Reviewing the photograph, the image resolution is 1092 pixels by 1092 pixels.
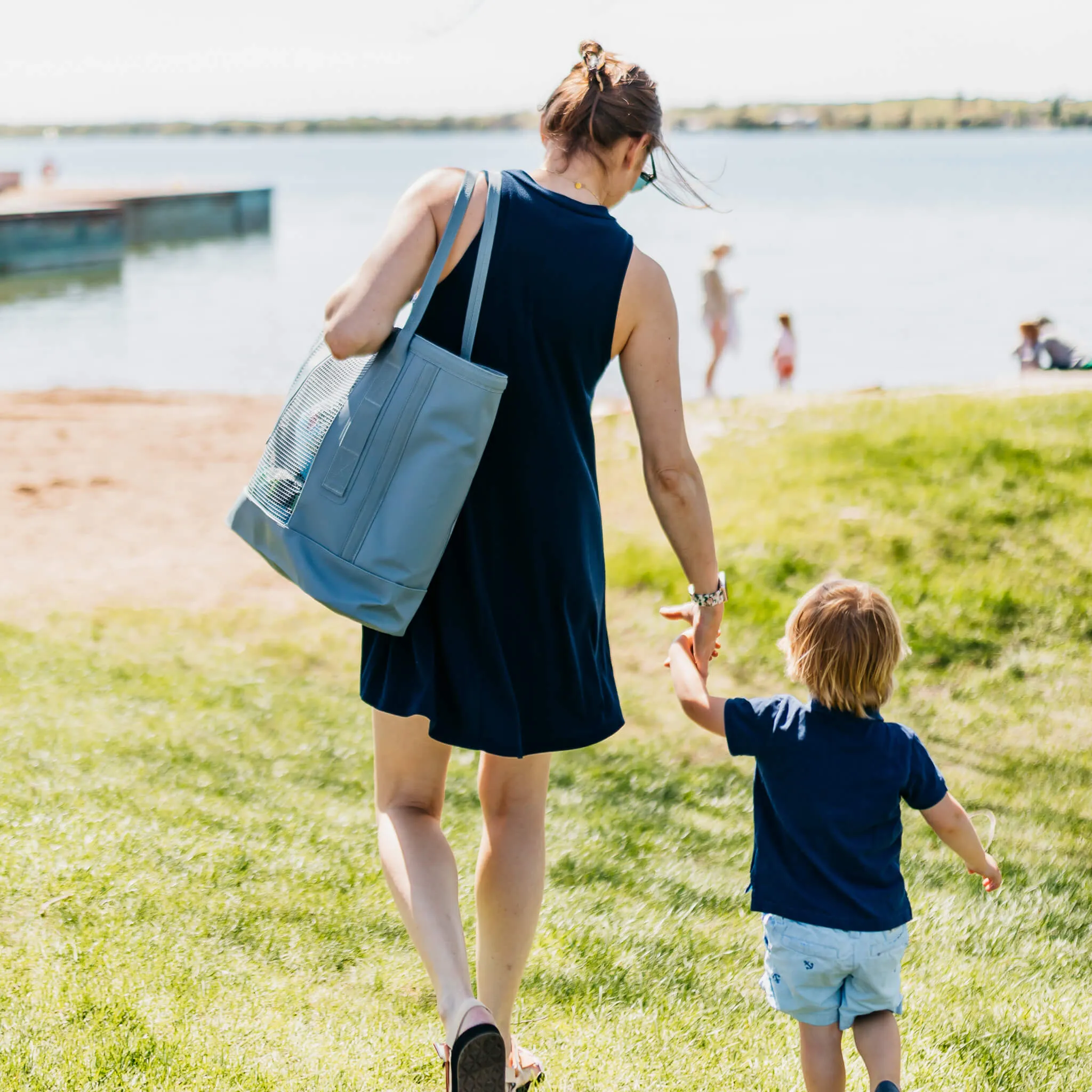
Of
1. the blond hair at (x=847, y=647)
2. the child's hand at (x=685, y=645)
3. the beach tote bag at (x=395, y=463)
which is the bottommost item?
the child's hand at (x=685, y=645)

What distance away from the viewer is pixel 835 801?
212 cm

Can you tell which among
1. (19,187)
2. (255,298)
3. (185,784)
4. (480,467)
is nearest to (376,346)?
(480,467)

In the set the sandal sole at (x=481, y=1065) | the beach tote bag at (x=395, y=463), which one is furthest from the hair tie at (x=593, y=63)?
the sandal sole at (x=481, y=1065)

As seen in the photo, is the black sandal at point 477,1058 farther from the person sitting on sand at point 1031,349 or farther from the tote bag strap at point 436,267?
the person sitting on sand at point 1031,349

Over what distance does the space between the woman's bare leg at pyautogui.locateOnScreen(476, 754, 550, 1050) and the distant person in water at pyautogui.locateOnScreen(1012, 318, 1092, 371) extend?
10756 millimetres

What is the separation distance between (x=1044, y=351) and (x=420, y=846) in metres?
11.3

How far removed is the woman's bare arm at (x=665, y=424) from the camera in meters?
2.15

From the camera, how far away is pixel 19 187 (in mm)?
50812

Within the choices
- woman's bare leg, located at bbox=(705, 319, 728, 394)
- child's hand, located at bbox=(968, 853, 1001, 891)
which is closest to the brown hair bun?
child's hand, located at bbox=(968, 853, 1001, 891)

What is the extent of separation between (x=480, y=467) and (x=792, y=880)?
2.92 ft

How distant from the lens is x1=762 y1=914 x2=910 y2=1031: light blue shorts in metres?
2.13

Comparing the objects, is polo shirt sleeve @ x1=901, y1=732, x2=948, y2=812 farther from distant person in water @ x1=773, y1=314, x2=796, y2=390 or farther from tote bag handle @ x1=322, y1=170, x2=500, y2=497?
distant person in water @ x1=773, y1=314, x2=796, y2=390

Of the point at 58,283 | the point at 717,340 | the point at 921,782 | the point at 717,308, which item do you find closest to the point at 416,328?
the point at 921,782

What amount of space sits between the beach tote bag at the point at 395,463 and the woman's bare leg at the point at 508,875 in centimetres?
45
